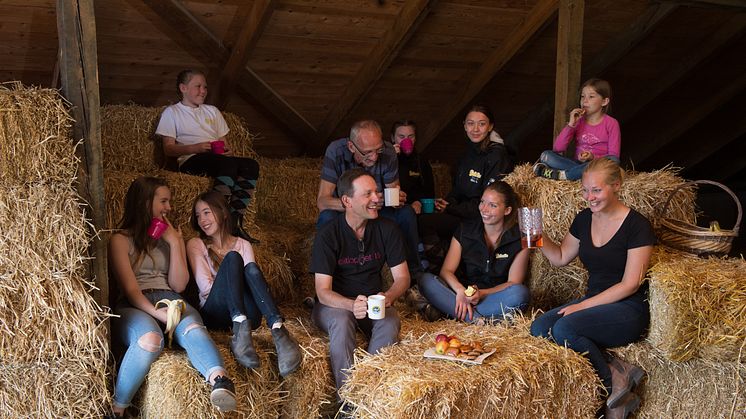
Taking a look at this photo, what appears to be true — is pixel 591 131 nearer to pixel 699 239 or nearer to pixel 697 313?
pixel 699 239

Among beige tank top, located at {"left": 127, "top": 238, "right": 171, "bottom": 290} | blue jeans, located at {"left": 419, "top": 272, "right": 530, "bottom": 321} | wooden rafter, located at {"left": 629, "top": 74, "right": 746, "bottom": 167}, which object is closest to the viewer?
beige tank top, located at {"left": 127, "top": 238, "right": 171, "bottom": 290}

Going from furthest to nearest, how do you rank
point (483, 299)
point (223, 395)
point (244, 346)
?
point (483, 299), point (244, 346), point (223, 395)

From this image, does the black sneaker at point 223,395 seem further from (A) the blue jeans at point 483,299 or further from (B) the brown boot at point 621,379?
(B) the brown boot at point 621,379

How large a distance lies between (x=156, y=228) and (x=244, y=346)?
68cm

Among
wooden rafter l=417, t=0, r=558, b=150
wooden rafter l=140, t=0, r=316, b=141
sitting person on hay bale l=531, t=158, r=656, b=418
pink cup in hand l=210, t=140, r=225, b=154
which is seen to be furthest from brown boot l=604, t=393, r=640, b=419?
wooden rafter l=140, t=0, r=316, b=141

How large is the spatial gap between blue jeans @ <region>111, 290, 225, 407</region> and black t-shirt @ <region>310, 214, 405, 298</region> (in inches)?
26.3

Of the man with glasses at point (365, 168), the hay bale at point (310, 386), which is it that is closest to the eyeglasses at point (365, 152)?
the man with glasses at point (365, 168)

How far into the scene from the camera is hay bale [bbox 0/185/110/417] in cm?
333

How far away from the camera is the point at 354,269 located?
3.88 meters

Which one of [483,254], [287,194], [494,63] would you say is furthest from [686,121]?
[483,254]

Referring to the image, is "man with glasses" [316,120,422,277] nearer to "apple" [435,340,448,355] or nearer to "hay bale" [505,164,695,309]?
"hay bale" [505,164,695,309]

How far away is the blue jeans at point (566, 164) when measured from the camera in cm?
441

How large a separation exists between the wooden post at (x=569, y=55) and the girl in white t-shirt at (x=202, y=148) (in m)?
1.90

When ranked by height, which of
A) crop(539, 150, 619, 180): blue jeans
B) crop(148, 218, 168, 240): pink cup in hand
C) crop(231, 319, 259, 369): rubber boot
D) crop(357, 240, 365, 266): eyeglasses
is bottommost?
crop(231, 319, 259, 369): rubber boot
